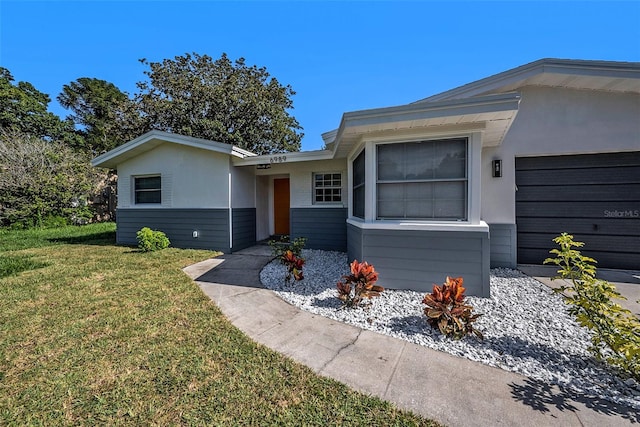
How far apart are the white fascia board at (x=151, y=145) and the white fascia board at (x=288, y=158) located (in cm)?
35

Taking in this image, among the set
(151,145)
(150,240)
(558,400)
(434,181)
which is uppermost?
(151,145)

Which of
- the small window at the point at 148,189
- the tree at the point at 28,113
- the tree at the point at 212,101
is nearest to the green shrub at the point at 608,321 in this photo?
the small window at the point at 148,189

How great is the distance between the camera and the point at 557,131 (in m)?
5.16

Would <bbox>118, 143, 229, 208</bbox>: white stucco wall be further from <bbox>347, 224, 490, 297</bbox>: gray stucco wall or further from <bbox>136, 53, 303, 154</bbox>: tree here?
<bbox>136, 53, 303, 154</bbox>: tree

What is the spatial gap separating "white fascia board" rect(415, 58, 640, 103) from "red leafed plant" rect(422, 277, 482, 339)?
4585mm

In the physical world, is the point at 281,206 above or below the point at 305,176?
below

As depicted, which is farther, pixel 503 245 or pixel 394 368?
pixel 503 245

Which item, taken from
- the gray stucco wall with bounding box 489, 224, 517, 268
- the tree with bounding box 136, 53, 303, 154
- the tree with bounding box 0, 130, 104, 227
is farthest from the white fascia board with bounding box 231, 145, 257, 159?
the tree with bounding box 0, 130, 104, 227

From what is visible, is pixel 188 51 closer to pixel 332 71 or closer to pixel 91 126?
pixel 332 71

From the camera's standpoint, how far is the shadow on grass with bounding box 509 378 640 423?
6.07 feet

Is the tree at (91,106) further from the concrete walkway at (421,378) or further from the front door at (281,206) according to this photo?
the concrete walkway at (421,378)

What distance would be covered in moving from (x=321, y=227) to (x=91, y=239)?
9152 mm

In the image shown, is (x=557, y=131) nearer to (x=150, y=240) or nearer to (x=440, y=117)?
(x=440, y=117)

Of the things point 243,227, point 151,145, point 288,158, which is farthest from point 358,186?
point 151,145
